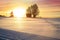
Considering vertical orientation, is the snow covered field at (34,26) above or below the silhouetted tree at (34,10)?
below

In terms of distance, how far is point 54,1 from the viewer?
6.61 ft

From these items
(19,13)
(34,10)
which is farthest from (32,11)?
(19,13)

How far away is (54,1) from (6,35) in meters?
0.67

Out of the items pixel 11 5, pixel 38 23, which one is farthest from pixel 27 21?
pixel 11 5

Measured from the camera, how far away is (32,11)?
2.03 meters

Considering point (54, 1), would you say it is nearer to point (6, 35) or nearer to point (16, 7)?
point (16, 7)

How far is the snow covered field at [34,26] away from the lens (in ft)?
6.27

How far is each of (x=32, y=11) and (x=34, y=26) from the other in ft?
0.58

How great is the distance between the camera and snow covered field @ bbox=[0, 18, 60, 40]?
1912 mm

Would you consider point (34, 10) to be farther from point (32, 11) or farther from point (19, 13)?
point (19, 13)

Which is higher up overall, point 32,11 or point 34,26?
point 32,11

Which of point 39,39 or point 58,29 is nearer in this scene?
point 39,39

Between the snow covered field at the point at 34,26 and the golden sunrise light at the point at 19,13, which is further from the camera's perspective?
the golden sunrise light at the point at 19,13

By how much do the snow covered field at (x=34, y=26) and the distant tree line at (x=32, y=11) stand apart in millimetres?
56
